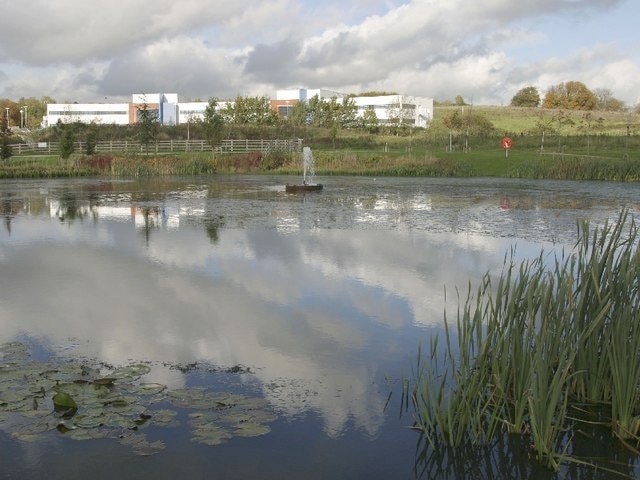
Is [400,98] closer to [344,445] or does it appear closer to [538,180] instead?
[538,180]

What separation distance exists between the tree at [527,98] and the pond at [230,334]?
295 feet

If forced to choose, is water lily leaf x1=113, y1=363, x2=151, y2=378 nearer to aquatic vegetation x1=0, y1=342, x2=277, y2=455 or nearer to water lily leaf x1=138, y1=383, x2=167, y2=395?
aquatic vegetation x1=0, y1=342, x2=277, y2=455

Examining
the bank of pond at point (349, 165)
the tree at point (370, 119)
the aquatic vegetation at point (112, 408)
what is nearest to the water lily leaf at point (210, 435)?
the aquatic vegetation at point (112, 408)

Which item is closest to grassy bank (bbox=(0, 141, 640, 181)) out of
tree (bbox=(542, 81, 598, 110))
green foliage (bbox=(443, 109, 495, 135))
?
green foliage (bbox=(443, 109, 495, 135))

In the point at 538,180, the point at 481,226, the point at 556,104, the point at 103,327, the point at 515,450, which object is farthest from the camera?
the point at 556,104

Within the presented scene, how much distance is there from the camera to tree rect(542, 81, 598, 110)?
9150cm

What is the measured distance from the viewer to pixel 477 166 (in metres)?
34.5

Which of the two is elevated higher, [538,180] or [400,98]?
[400,98]

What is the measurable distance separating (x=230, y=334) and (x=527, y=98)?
102 metres

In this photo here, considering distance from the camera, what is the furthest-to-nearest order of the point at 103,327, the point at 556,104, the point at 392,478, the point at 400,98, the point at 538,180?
1. the point at 556,104
2. the point at 400,98
3. the point at 538,180
4. the point at 103,327
5. the point at 392,478

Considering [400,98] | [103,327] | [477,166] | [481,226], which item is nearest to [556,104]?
[400,98]

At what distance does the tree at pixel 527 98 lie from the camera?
101938 mm

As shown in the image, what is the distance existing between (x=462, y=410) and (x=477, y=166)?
1212 inches

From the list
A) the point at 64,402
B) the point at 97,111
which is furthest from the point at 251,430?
the point at 97,111
